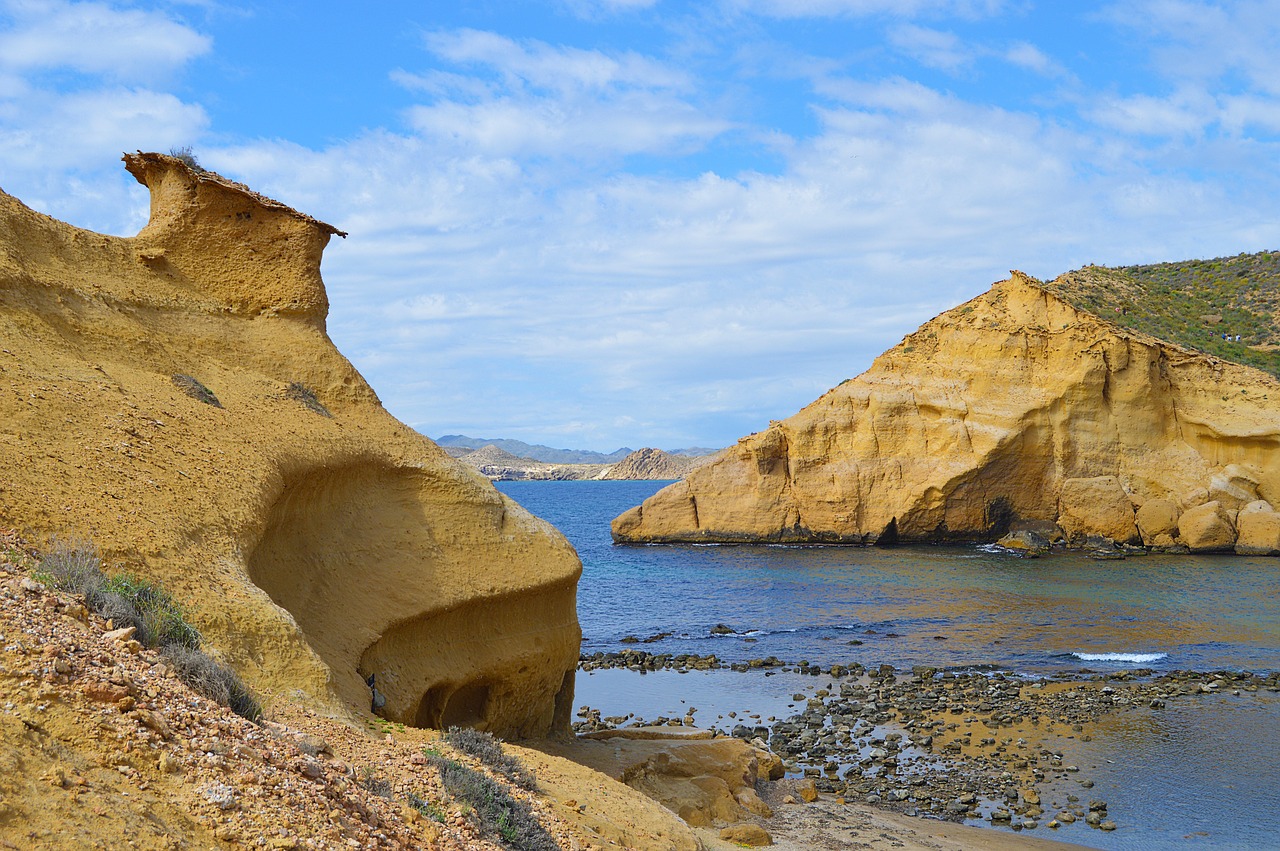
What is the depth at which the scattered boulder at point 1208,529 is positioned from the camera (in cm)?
4675

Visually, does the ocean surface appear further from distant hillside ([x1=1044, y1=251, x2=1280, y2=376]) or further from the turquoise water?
distant hillside ([x1=1044, y1=251, x2=1280, y2=376])

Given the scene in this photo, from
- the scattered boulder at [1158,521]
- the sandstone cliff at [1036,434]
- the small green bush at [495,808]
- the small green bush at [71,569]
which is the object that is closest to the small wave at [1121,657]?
the sandstone cliff at [1036,434]

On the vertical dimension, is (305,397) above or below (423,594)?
above

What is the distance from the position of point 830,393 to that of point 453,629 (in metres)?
43.0

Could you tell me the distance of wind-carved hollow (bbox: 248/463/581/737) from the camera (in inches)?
490

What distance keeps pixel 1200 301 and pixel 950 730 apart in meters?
56.7

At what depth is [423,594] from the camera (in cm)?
1362

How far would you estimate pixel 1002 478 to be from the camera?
50938mm

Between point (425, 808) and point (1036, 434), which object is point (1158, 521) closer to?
point (1036, 434)

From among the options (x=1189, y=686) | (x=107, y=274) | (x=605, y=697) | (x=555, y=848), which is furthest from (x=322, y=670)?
(x=1189, y=686)

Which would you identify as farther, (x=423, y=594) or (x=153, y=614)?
(x=423, y=594)

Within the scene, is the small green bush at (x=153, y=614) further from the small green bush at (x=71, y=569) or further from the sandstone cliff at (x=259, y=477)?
the sandstone cliff at (x=259, y=477)

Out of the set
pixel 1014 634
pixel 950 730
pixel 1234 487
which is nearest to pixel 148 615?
pixel 950 730

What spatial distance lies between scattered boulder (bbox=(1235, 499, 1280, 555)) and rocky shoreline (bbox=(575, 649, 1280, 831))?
971 inches
